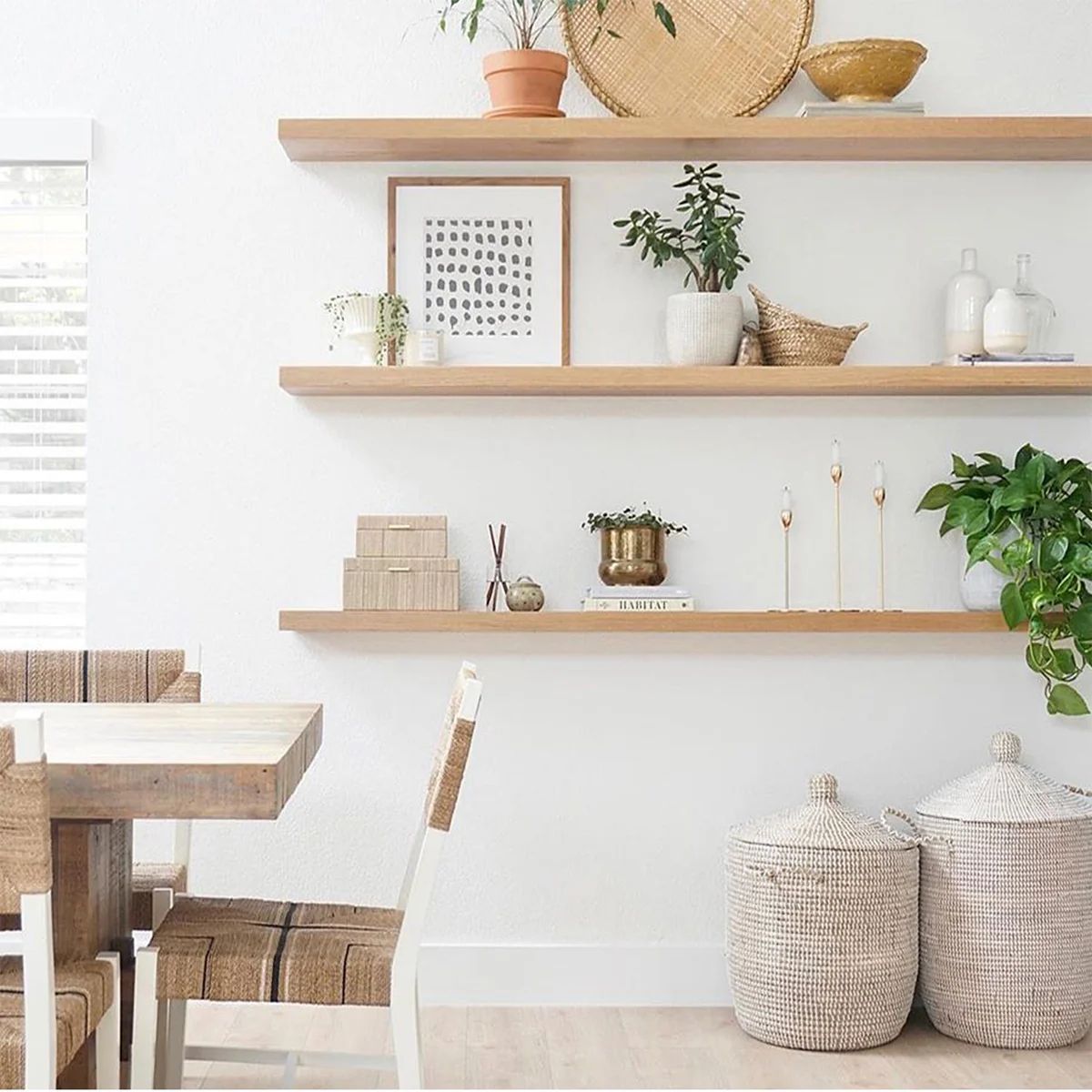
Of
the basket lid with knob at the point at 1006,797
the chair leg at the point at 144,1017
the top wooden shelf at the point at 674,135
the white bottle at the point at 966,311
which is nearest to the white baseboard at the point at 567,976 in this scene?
the basket lid with knob at the point at 1006,797

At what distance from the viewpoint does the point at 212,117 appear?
144 inches

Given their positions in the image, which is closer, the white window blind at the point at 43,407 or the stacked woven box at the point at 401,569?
the stacked woven box at the point at 401,569

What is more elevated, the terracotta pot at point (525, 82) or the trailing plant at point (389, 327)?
the terracotta pot at point (525, 82)

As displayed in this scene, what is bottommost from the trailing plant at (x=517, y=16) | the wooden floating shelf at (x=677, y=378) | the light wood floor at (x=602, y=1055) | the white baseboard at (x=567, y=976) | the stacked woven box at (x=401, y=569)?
the light wood floor at (x=602, y=1055)

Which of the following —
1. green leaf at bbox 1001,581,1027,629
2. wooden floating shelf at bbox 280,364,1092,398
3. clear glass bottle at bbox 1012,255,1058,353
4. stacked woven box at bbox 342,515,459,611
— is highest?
clear glass bottle at bbox 1012,255,1058,353

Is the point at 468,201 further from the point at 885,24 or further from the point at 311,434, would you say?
the point at 885,24

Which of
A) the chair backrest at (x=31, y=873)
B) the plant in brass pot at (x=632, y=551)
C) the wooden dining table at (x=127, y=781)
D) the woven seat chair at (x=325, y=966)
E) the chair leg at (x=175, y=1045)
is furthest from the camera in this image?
the plant in brass pot at (x=632, y=551)

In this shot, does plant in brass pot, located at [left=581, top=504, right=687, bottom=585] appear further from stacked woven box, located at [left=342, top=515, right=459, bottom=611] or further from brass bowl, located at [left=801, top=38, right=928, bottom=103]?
brass bowl, located at [left=801, top=38, right=928, bottom=103]

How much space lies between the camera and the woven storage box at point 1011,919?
325 centimetres

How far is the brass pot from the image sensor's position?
3.51 meters

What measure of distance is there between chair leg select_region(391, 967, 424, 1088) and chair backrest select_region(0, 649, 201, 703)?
992 millimetres

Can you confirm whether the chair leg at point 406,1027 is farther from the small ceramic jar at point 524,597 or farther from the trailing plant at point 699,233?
the trailing plant at point 699,233

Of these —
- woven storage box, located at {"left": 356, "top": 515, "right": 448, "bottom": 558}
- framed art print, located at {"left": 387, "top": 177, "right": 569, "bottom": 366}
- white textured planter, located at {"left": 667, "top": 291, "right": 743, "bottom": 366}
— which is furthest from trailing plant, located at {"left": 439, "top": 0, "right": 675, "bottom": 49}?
woven storage box, located at {"left": 356, "top": 515, "right": 448, "bottom": 558}

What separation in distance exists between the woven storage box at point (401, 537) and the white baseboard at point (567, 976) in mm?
924
